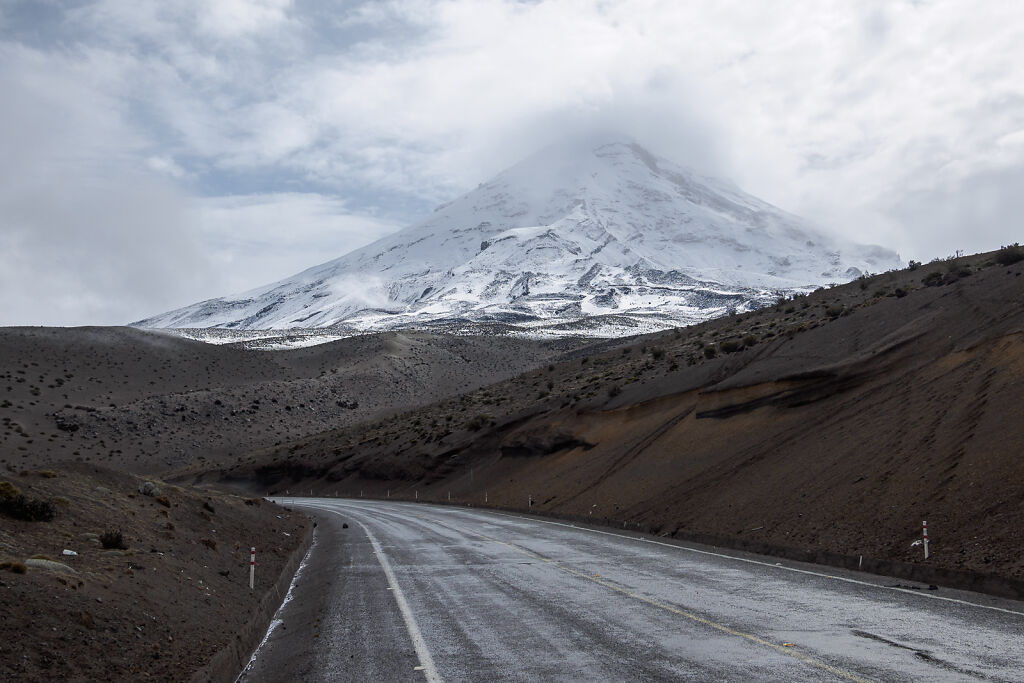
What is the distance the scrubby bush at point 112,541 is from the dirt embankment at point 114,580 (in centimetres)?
2

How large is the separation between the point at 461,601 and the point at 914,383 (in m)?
15.7

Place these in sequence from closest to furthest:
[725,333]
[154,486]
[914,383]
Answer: [154,486]
[914,383]
[725,333]

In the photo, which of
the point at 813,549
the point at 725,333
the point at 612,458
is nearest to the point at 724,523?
the point at 813,549

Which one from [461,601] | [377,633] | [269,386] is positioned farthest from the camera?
[269,386]

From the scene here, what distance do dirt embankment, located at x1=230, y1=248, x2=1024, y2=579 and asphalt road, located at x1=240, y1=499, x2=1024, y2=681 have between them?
2.35 metres

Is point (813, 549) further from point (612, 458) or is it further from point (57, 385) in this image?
point (57, 385)

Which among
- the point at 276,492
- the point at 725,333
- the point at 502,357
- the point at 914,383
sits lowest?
the point at 276,492

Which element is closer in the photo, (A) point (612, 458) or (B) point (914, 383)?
(B) point (914, 383)

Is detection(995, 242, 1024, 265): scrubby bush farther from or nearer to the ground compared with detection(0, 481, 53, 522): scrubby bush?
farther from the ground

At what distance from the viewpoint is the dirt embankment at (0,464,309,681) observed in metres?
8.26

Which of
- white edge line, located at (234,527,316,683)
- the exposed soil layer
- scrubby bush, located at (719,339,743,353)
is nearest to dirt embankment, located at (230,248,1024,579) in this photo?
scrubby bush, located at (719,339,743,353)

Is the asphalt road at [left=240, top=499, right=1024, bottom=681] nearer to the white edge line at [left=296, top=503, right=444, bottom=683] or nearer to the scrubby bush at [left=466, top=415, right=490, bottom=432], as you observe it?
the white edge line at [left=296, top=503, right=444, bottom=683]

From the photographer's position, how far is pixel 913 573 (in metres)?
14.0

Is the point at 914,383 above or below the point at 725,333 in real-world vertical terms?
below
